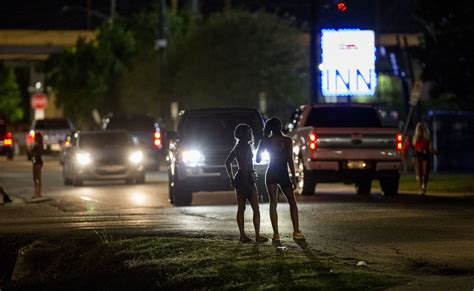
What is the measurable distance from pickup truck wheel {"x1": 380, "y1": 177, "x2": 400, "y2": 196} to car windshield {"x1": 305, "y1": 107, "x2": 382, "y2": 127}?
1291 millimetres

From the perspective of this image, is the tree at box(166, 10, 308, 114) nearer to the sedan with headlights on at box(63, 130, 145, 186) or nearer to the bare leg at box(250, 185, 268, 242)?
the sedan with headlights on at box(63, 130, 145, 186)

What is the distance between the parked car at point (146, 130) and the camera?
4553 centimetres

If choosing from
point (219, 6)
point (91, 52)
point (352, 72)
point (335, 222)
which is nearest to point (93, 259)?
point (335, 222)

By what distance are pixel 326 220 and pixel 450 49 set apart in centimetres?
1659

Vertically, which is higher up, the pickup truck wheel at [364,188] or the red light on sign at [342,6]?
the red light on sign at [342,6]

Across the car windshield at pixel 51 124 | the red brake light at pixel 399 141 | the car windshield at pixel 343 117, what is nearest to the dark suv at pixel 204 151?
the car windshield at pixel 343 117

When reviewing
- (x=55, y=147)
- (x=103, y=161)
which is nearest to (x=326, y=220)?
(x=103, y=161)

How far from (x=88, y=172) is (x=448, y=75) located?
34.7 ft

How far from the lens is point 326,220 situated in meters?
21.7

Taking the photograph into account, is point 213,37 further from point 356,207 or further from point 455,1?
point 356,207

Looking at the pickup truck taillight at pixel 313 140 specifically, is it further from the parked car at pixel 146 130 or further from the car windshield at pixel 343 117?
the parked car at pixel 146 130

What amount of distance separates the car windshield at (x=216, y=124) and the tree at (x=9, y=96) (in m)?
85.3

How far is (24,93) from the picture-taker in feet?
428

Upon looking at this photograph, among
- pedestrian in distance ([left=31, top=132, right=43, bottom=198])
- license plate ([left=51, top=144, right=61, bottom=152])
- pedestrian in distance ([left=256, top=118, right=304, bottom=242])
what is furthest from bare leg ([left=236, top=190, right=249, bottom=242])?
license plate ([left=51, top=144, right=61, bottom=152])
